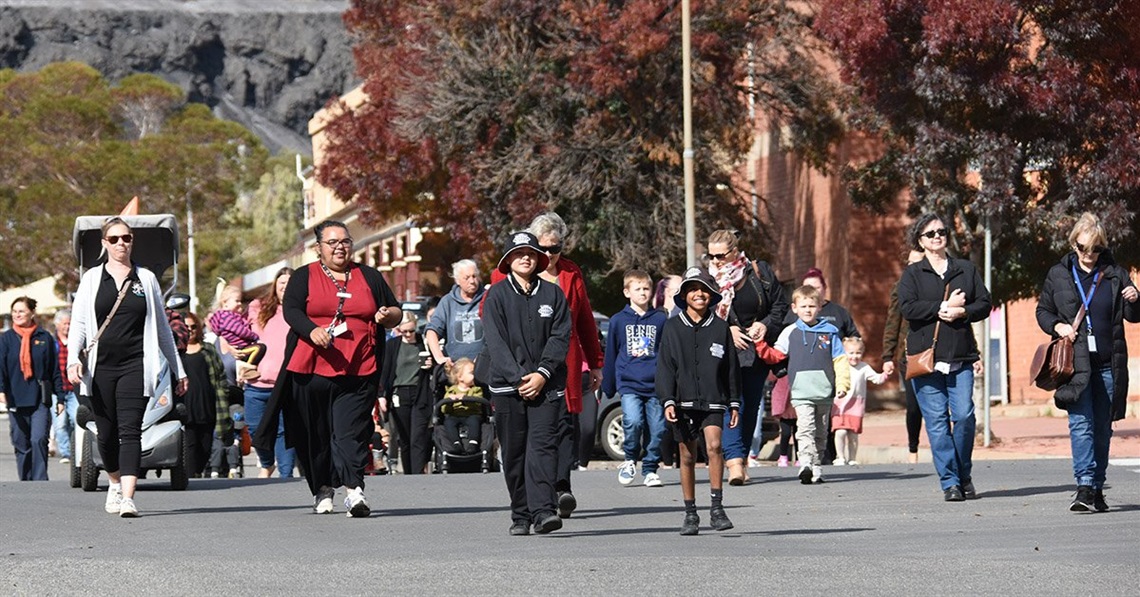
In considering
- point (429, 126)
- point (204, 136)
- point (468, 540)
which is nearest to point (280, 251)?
point (204, 136)

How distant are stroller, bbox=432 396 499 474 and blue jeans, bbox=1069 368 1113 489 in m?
7.39

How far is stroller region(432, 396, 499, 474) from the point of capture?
19.4m

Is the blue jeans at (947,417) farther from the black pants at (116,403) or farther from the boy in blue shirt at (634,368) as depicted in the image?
the black pants at (116,403)

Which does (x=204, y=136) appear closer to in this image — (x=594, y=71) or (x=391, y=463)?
(x=594, y=71)

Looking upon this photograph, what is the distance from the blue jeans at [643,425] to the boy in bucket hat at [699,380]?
12.8 ft

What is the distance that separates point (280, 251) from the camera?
11194 centimetres

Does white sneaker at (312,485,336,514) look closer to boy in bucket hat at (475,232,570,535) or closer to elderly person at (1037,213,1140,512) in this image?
boy in bucket hat at (475,232,570,535)

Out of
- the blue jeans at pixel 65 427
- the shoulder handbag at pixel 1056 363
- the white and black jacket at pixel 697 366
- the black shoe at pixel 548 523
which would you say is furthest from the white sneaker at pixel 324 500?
the blue jeans at pixel 65 427

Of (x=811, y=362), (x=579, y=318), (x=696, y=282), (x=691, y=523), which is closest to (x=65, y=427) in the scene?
(x=811, y=362)

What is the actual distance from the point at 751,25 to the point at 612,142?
115 inches

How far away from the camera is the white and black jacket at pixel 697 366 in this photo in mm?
11898

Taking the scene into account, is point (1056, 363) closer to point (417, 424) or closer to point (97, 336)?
point (97, 336)

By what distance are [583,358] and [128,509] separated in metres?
3.11

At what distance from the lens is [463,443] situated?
1939 centimetres
